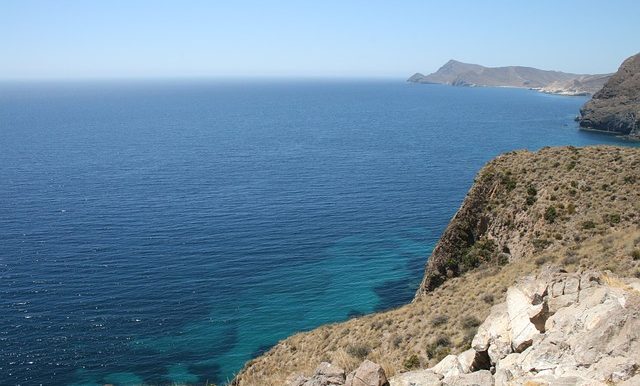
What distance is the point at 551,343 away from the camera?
16953mm

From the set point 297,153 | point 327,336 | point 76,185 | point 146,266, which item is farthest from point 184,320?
point 297,153

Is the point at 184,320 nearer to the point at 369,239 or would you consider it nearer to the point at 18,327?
the point at 18,327

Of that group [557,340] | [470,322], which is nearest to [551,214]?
[470,322]

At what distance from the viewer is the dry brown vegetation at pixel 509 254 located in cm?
3234

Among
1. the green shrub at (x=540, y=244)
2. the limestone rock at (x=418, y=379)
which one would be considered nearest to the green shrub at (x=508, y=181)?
the green shrub at (x=540, y=244)

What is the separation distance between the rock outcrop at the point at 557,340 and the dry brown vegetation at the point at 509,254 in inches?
239

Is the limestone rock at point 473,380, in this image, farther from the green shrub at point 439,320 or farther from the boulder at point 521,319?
the green shrub at point 439,320

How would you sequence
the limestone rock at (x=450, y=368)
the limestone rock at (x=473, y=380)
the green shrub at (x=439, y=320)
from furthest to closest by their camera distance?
the green shrub at (x=439, y=320) < the limestone rock at (x=450, y=368) < the limestone rock at (x=473, y=380)

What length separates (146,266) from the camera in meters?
71.6

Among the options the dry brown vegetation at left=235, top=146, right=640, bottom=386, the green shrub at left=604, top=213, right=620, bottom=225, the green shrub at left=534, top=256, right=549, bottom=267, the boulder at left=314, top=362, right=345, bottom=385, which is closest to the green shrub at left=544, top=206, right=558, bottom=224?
the dry brown vegetation at left=235, top=146, right=640, bottom=386

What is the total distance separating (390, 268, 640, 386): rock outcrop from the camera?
583 inches

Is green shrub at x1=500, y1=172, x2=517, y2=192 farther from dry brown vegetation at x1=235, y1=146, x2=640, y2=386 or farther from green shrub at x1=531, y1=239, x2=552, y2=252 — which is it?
green shrub at x1=531, y1=239, x2=552, y2=252

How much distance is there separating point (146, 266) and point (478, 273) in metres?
45.2

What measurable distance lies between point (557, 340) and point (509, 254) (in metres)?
32.7
